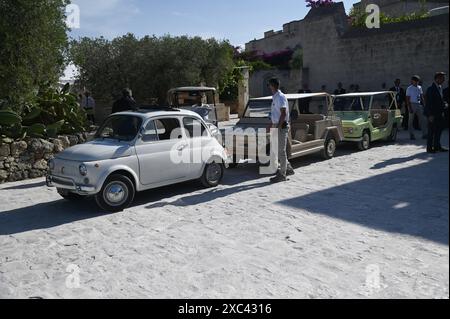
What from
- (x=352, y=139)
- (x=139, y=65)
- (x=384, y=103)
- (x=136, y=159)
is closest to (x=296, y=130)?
(x=352, y=139)

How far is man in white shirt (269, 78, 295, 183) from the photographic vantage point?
26.4 feet

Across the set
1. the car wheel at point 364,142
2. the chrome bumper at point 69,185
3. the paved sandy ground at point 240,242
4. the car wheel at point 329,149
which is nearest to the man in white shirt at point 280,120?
the paved sandy ground at point 240,242

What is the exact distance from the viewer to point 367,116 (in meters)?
11.7

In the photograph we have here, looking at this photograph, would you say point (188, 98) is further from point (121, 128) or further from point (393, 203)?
point (393, 203)

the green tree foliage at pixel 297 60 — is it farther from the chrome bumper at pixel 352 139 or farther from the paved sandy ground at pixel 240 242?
the paved sandy ground at pixel 240 242

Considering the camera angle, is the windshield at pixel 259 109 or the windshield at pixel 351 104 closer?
the windshield at pixel 259 109

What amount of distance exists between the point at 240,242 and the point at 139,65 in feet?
50.4

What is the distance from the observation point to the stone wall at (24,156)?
30.0ft

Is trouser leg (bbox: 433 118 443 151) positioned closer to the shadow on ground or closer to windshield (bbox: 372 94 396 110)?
the shadow on ground

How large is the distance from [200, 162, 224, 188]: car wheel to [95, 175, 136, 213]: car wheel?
5.33ft

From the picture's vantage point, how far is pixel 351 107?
12227 millimetres

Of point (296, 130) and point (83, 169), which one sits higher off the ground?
point (296, 130)

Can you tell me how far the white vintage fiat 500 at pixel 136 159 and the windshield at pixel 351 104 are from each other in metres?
5.60
